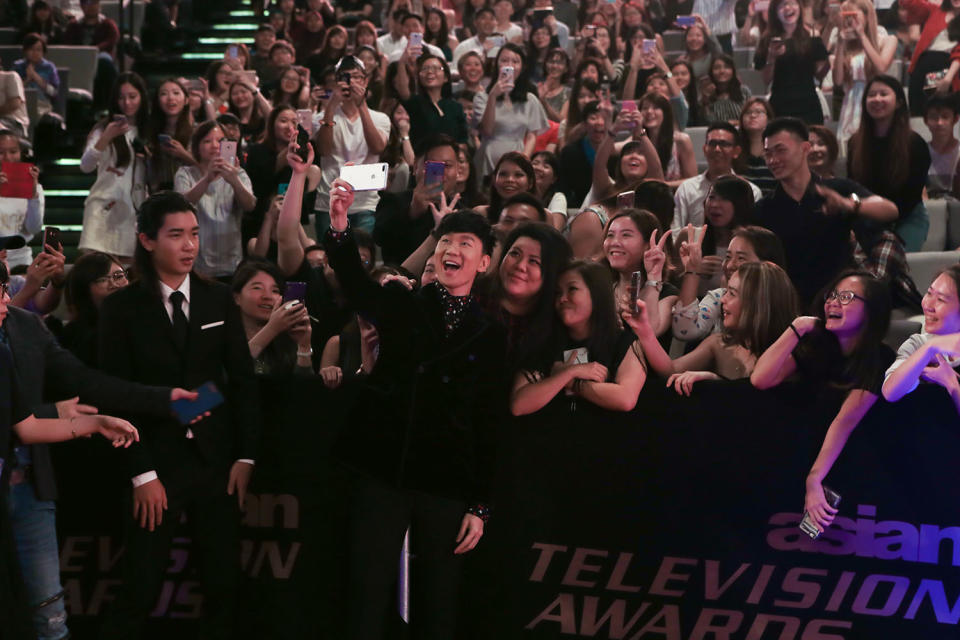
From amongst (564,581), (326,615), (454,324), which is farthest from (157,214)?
(564,581)

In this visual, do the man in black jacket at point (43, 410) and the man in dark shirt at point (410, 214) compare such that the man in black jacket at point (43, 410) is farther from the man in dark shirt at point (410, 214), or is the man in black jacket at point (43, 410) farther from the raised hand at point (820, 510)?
the man in dark shirt at point (410, 214)

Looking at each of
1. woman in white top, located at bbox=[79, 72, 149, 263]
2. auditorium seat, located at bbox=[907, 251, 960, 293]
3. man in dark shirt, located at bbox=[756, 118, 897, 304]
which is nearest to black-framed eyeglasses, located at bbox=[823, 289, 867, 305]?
man in dark shirt, located at bbox=[756, 118, 897, 304]

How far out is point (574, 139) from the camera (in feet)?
26.9

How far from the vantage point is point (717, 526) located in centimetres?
415

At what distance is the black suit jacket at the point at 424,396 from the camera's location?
3.95 meters

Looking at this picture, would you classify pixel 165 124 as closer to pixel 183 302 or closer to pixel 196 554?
pixel 183 302

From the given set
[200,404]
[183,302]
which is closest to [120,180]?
[183,302]

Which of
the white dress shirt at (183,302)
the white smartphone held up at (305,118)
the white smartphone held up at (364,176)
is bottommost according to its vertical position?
the white dress shirt at (183,302)

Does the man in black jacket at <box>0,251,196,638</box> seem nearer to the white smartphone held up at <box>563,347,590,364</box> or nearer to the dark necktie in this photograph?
the dark necktie

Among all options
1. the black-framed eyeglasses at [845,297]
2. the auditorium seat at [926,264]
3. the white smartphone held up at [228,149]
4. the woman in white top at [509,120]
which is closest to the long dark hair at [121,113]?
the white smartphone held up at [228,149]

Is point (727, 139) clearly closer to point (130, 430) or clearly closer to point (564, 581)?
point (564, 581)

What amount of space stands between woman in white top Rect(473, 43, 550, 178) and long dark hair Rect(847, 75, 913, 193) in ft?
8.45

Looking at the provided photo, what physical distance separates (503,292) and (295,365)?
3.97ft

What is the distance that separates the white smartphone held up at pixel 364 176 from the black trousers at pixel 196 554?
1143 mm
